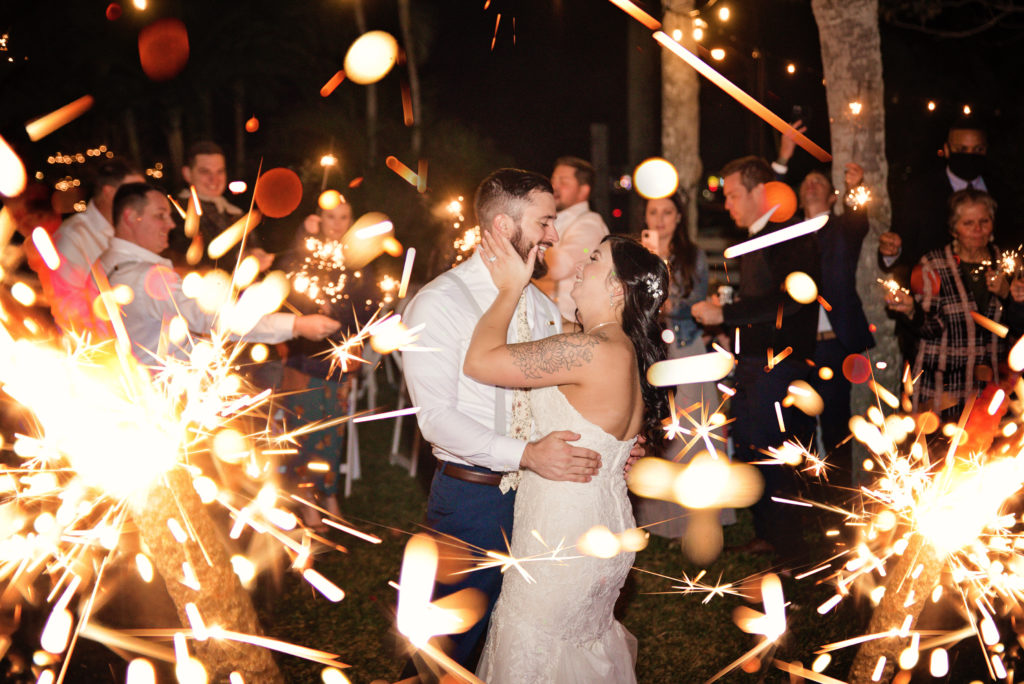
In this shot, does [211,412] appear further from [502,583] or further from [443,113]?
[443,113]

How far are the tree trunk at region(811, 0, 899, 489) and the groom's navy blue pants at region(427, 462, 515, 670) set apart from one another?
4224mm

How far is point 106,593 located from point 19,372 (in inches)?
74.5

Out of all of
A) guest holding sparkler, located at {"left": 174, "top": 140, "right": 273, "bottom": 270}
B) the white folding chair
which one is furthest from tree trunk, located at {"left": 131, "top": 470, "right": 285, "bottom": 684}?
the white folding chair

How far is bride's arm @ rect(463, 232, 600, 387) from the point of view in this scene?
2.71 metres

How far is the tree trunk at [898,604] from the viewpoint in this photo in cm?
304

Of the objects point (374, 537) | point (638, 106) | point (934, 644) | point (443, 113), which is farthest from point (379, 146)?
point (934, 644)

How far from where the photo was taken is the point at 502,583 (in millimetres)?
2906

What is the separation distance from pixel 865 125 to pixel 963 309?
233 cm

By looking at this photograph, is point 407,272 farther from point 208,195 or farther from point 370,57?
point 370,57

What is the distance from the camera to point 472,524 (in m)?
2.94

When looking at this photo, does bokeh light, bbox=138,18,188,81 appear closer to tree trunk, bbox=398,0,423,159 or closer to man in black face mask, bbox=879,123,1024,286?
tree trunk, bbox=398,0,423,159

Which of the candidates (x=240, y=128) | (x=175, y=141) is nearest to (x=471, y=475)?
(x=175, y=141)

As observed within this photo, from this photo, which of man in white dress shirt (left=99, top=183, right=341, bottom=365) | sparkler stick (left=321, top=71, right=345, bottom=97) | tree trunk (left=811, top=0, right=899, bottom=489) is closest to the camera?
man in white dress shirt (left=99, top=183, right=341, bottom=365)

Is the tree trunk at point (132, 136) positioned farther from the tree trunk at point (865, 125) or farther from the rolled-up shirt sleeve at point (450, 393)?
the rolled-up shirt sleeve at point (450, 393)
